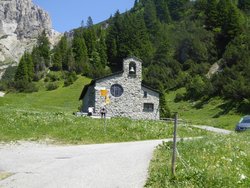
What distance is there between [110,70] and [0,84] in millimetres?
33156

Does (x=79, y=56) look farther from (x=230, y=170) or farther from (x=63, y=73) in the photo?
(x=230, y=170)

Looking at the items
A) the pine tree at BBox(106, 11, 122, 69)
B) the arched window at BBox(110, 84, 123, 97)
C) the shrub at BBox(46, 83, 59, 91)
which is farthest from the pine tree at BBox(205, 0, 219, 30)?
the arched window at BBox(110, 84, 123, 97)

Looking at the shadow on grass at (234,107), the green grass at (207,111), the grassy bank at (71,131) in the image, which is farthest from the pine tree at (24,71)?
the grassy bank at (71,131)

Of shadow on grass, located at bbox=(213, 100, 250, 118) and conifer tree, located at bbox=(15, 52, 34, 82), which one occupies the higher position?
conifer tree, located at bbox=(15, 52, 34, 82)

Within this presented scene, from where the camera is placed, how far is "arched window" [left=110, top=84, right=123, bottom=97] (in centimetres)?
5772

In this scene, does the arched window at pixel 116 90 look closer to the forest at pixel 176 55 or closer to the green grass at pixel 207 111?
the green grass at pixel 207 111

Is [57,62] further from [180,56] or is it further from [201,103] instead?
[201,103]

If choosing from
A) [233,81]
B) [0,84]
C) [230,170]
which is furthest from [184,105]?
[0,84]

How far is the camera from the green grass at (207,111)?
55.2 metres

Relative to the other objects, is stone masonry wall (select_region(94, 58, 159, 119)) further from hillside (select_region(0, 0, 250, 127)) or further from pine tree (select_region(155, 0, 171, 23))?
pine tree (select_region(155, 0, 171, 23))

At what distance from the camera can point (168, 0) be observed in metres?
192

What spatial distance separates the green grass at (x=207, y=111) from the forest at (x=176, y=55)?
250cm

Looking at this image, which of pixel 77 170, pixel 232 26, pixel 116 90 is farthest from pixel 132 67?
pixel 232 26

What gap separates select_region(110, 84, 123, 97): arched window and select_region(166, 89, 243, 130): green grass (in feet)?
32.4
